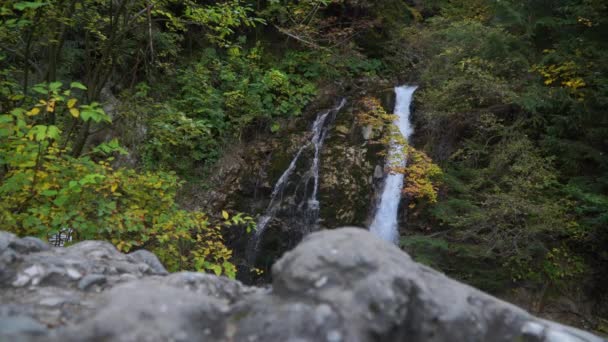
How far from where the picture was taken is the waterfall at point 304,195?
28.5ft

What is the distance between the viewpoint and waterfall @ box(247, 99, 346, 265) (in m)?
8.70

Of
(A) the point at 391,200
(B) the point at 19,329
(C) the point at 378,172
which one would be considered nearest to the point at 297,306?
(B) the point at 19,329

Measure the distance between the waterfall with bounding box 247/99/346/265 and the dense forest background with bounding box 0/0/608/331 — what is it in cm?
88

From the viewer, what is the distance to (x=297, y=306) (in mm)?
1536

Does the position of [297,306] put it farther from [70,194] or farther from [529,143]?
[529,143]

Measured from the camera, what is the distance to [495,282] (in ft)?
20.3

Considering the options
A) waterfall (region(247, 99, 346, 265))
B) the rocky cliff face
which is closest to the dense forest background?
waterfall (region(247, 99, 346, 265))

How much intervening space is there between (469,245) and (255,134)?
20.9ft

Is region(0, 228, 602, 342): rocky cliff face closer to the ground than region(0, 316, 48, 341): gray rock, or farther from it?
farther from it

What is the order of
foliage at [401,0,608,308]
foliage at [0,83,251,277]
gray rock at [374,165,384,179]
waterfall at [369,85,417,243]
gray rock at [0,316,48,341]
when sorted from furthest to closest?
gray rock at [374,165,384,179] < waterfall at [369,85,417,243] < foliage at [401,0,608,308] < foliage at [0,83,251,277] < gray rock at [0,316,48,341]

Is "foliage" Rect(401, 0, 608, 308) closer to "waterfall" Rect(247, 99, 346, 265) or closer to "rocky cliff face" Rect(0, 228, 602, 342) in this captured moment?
"waterfall" Rect(247, 99, 346, 265)

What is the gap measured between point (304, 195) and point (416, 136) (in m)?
3.15

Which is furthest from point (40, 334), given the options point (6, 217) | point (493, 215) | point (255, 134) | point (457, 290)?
point (255, 134)

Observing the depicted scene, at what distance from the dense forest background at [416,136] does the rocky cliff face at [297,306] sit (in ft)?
4.26
